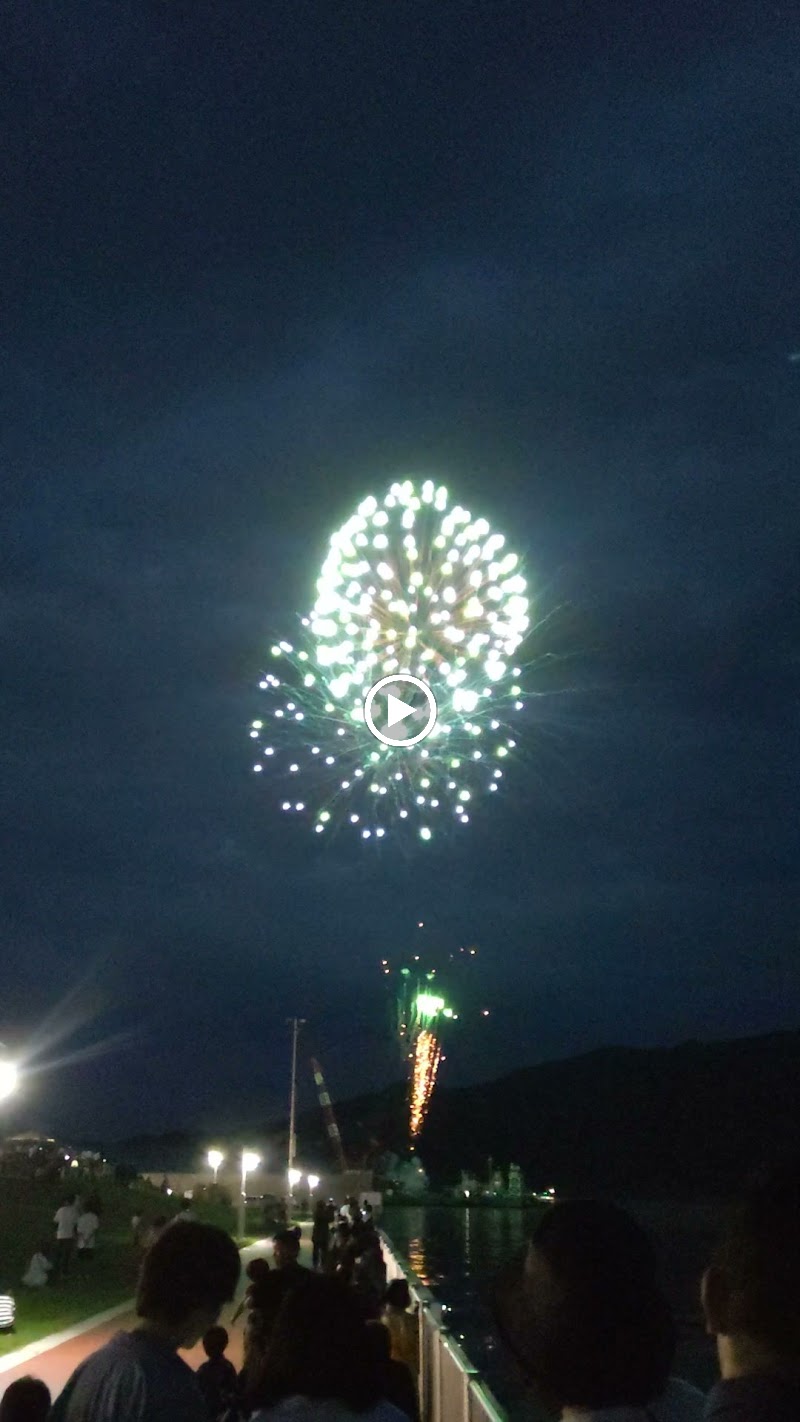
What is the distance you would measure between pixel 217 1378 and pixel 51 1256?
59.3 ft

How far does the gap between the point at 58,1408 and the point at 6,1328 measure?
1283cm

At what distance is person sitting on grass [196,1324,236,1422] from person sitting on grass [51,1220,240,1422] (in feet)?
5.97

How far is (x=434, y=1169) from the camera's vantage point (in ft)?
605

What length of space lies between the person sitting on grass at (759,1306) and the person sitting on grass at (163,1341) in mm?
1838

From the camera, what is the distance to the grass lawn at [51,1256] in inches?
693

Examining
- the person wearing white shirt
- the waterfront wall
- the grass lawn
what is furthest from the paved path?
the waterfront wall

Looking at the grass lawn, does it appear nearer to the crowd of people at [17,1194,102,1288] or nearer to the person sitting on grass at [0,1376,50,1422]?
the crowd of people at [17,1194,102,1288]

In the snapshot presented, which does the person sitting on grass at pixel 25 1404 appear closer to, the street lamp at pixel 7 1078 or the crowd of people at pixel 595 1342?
the crowd of people at pixel 595 1342

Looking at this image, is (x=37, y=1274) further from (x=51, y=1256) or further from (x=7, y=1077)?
(x=7, y=1077)

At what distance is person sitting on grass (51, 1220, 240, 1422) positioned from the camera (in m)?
3.51

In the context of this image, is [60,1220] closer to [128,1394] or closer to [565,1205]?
[128,1394]

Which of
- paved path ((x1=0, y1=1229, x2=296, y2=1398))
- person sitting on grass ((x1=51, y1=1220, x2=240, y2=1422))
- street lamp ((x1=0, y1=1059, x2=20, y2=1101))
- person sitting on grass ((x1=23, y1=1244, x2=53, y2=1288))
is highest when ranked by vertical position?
street lamp ((x1=0, y1=1059, x2=20, y2=1101))

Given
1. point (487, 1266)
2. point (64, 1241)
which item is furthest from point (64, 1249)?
point (487, 1266)

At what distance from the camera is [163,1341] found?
3711mm
